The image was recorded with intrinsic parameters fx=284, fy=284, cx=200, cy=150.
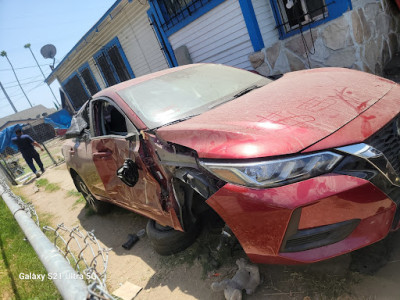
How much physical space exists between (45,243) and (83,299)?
67cm

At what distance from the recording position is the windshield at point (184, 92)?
2529mm

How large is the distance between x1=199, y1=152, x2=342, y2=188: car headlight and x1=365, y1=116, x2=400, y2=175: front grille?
0.87 ft

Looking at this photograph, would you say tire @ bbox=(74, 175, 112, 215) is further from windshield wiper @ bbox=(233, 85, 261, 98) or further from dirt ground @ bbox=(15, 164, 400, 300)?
windshield wiper @ bbox=(233, 85, 261, 98)

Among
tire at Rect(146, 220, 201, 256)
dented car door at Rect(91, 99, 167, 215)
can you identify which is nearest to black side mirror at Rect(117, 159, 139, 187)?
dented car door at Rect(91, 99, 167, 215)

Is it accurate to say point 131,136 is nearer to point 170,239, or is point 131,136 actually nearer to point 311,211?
point 170,239

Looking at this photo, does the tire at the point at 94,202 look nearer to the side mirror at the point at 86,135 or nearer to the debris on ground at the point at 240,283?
the side mirror at the point at 86,135

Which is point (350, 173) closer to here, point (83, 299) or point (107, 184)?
point (83, 299)

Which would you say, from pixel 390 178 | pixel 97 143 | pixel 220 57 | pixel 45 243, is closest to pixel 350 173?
pixel 390 178

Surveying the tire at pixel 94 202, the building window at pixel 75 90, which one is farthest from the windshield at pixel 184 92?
the building window at pixel 75 90

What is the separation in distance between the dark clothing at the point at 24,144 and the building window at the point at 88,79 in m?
5.21

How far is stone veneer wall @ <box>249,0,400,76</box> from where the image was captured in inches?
189

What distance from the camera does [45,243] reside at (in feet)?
5.17

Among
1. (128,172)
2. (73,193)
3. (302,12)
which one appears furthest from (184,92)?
(73,193)

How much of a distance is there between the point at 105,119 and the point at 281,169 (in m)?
2.57
